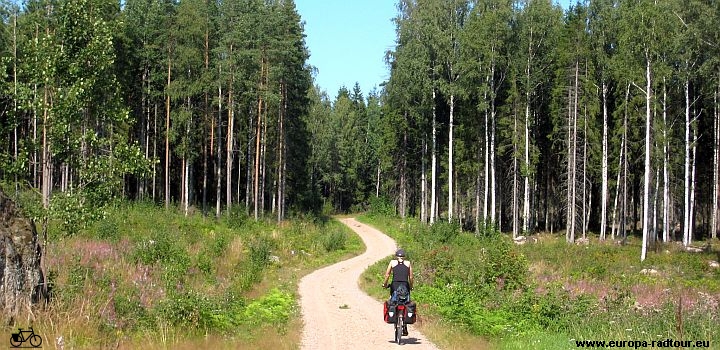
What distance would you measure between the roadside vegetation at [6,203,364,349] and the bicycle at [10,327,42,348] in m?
0.13

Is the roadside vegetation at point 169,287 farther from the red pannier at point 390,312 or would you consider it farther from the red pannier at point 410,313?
the red pannier at point 410,313

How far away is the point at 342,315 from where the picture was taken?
1573 centimetres

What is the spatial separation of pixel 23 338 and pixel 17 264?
57.0 inches

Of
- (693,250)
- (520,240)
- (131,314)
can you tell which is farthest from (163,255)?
(693,250)

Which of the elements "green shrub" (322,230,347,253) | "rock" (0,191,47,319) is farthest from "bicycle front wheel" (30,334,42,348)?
"green shrub" (322,230,347,253)

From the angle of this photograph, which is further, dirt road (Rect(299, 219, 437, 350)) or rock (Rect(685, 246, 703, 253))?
rock (Rect(685, 246, 703, 253))

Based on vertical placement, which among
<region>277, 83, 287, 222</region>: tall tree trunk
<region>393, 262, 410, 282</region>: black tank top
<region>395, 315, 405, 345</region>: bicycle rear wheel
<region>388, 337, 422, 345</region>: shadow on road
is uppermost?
<region>277, 83, 287, 222</region>: tall tree trunk

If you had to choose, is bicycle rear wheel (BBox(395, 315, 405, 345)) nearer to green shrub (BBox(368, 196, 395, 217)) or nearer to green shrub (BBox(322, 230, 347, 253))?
green shrub (BBox(322, 230, 347, 253))

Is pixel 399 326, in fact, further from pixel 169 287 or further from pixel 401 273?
pixel 169 287

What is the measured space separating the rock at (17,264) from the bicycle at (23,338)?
519 mm

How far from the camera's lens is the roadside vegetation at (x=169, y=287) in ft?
33.1

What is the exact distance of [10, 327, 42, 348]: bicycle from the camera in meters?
8.55

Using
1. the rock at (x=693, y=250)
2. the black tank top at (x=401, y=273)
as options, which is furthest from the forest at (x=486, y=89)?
the black tank top at (x=401, y=273)

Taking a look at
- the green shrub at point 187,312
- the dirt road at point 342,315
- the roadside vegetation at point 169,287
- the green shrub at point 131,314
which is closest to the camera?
the roadside vegetation at point 169,287
